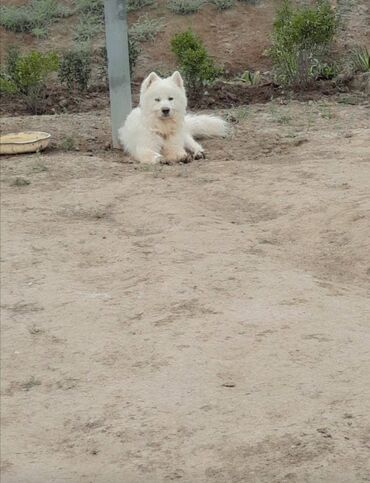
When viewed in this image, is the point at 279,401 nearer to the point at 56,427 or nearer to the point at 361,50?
the point at 56,427

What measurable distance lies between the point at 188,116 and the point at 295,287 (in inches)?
204

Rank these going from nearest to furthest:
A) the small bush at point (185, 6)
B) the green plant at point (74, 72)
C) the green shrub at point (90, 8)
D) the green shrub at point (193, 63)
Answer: the green shrub at point (193, 63)
the green plant at point (74, 72)
the small bush at point (185, 6)
the green shrub at point (90, 8)

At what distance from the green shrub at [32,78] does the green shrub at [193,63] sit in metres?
1.77

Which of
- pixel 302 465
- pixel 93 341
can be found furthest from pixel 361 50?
pixel 302 465

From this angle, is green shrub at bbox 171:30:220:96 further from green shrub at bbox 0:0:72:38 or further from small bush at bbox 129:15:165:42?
green shrub at bbox 0:0:72:38

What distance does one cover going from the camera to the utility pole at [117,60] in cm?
968

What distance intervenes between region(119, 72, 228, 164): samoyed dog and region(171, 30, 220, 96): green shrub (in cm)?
243

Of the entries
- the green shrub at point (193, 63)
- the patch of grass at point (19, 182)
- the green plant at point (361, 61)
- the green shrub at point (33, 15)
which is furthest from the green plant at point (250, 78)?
the patch of grass at point (19, 182)

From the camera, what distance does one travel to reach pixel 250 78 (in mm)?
13859

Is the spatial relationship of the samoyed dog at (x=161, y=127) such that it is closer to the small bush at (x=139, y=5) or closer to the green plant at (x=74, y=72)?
the green plant at (x=74, y=72)

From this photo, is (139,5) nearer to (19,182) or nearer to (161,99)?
(161,99)

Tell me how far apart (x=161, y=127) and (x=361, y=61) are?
16.4 feet

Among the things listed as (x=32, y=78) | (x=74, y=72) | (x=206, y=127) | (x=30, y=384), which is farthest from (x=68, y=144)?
(x=30, y=384)

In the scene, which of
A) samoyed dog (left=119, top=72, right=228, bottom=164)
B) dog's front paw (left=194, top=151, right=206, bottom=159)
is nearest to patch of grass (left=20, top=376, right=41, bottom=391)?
samoyed dog (left=119, top=72, right=228, bottom=164)
